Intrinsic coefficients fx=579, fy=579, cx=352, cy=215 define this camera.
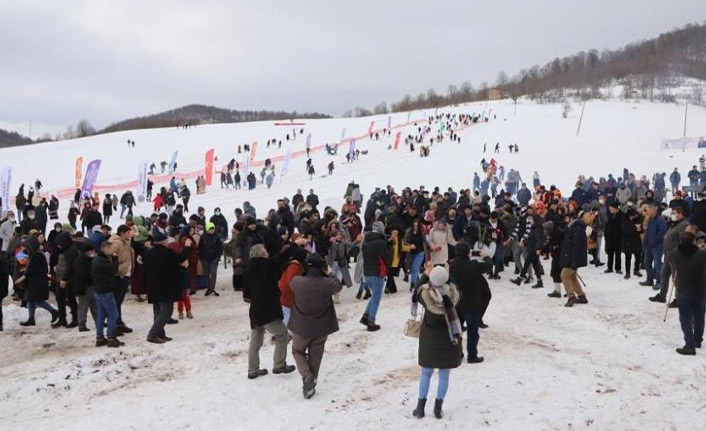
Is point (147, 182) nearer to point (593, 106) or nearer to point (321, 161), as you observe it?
point (321, 161)

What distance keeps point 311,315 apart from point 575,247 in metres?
5.06

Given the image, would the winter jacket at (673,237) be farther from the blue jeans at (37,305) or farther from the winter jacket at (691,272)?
the blue jeans at (37,305)

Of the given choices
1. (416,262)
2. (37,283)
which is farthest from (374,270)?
(37,283)

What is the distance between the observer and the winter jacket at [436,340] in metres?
5.43

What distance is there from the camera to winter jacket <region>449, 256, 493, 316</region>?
22.3ft

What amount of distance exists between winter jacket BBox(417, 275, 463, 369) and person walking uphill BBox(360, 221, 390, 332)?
9.88ft

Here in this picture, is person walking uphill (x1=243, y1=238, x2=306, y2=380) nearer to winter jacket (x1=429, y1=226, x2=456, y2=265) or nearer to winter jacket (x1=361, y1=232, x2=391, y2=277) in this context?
winter jacket (x1=361, y1=232, x2=391, y2=277)

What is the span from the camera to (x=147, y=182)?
2956 centimetres

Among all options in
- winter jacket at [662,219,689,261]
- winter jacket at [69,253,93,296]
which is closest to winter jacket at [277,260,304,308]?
winter jacket at [69,253,93,296]

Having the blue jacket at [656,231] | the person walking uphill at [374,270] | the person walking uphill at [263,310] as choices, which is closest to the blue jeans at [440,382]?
the person walking uphill at [263,310]

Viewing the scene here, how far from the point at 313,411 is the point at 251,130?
6740cm


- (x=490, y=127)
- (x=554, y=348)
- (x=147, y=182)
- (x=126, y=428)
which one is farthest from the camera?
(x=490, y=127)

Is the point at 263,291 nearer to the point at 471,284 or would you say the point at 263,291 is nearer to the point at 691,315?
the point at 471,284

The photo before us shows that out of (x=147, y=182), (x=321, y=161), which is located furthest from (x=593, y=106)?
(x=147, y=182)
